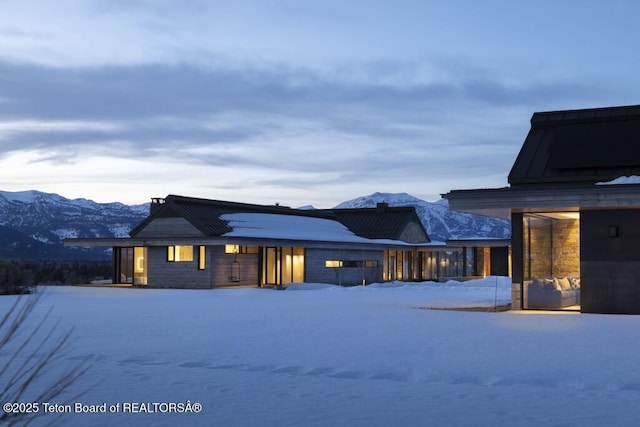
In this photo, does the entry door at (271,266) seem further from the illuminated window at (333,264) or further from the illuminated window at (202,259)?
the illuminated window at (202,259)

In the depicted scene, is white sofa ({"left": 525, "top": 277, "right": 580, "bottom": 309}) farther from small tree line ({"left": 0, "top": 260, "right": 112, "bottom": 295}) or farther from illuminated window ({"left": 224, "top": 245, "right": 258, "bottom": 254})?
illuminated window ({"left": 224, "top": 245, "right": 258, "bottom": 254})

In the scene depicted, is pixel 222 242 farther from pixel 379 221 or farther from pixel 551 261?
pixel 379 221

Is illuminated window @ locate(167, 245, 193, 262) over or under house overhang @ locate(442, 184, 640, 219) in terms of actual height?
under

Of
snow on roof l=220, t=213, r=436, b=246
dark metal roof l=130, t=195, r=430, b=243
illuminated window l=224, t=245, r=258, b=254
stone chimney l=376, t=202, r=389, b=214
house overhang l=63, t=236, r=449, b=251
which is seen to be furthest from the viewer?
stone chimney l=376, t=202, r=389, b=214

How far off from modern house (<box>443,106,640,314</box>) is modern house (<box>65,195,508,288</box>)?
15631 millimetres

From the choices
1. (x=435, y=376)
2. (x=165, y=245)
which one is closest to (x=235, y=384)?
(x=435, y=376)

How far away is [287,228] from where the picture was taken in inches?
1660

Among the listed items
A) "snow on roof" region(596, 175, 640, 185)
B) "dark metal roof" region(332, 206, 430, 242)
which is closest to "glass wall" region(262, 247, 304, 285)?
"dark metal roof" region(332, 206, 430, 242)

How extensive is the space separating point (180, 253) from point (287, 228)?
7.09 m

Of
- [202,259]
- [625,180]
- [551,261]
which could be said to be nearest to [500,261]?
[202,259]

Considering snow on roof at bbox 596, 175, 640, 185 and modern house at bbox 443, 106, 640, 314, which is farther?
modern house at bbox 443, 106, 640, 314

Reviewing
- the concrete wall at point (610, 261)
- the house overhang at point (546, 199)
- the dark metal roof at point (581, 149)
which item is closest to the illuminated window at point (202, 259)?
the house overhang at point (546, 199)

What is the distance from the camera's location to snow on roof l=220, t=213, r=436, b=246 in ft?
125

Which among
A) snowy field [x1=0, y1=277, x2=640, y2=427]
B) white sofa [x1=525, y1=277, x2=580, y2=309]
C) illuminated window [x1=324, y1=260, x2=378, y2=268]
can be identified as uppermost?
illuminated window [x1=324, y1=260, x2=378, y2=268]
